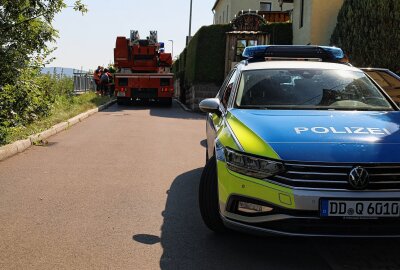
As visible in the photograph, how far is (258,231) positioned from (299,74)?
2.18 meters

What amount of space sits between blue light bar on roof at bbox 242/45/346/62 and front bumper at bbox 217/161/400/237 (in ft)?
10.1

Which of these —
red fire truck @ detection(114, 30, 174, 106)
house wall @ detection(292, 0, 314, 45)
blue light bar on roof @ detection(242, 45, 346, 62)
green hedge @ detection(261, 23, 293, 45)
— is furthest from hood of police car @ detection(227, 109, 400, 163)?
red fire truck @ detection(114, 30, 174, 106)

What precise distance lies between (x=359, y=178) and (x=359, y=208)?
0.21 metres

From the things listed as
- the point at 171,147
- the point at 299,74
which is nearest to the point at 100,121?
the point at 171,147

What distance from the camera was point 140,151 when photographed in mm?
9812

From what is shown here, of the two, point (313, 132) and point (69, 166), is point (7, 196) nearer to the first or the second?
point (69, 166)

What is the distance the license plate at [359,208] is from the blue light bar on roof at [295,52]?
10.6ft

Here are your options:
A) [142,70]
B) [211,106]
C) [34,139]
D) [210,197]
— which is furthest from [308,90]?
[142,70]

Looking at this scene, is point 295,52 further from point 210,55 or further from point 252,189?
point 210,55

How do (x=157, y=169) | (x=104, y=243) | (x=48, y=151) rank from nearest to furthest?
(x=104, y=243) < (x=157, y=169) < (x=48, y=151)

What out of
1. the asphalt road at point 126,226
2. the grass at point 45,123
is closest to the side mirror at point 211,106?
the asphalt road at point 126,226

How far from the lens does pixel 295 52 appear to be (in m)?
6.74

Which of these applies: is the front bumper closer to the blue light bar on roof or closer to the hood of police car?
the hood of police car

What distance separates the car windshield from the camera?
5.04 m
